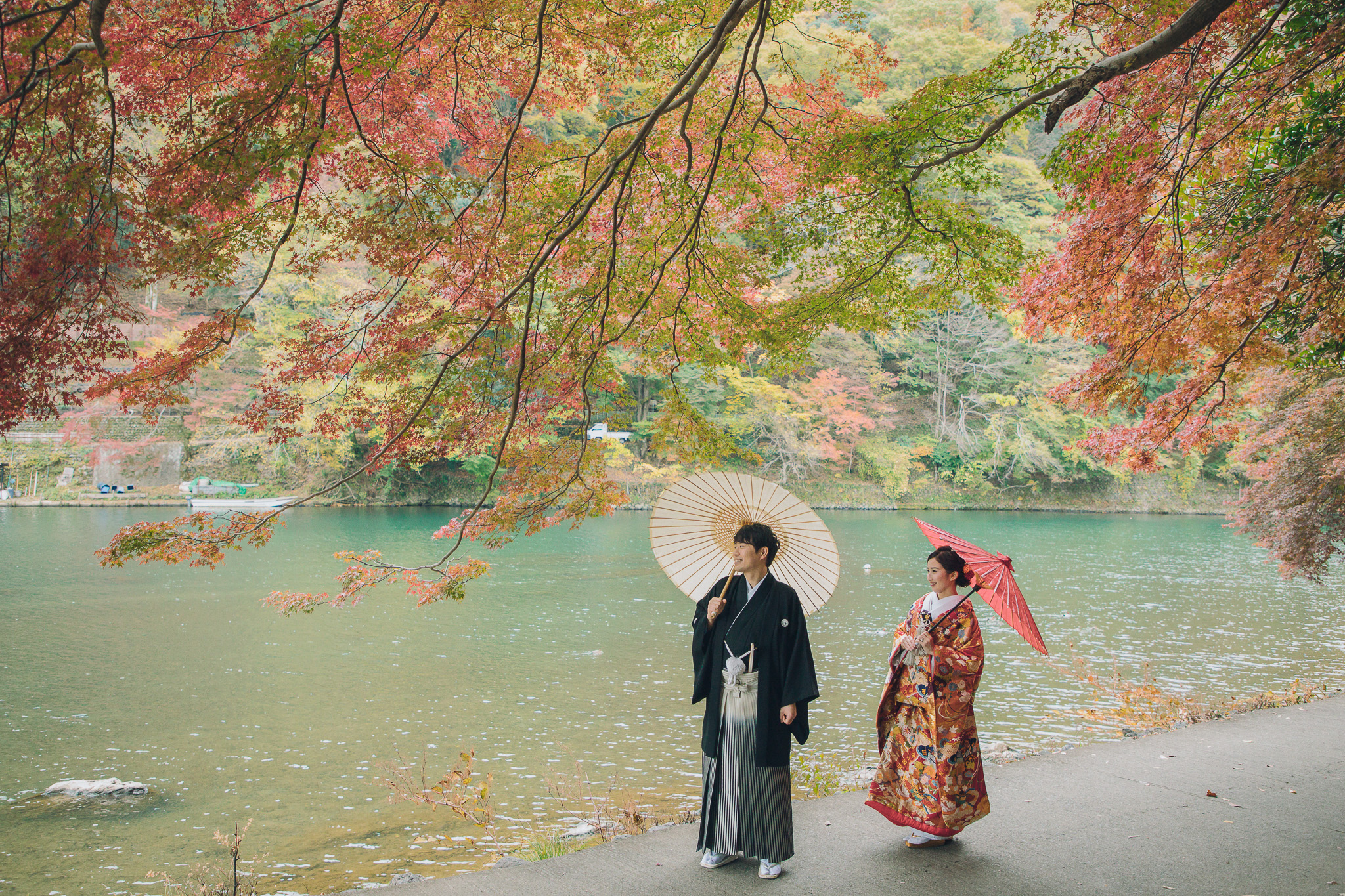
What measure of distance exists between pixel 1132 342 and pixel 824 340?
24.0 metres

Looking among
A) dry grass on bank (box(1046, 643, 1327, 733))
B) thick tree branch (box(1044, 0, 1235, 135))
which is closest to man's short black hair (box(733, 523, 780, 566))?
thick tree branch (box(1044, 0, 1235, 135))

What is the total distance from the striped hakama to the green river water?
0.26 m

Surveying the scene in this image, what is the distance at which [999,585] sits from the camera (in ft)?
11.3

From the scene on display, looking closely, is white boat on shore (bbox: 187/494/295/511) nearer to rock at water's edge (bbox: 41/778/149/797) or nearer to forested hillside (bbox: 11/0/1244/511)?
forested hillside (bbox: 11/0/1244/511)

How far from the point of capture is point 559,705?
734 cm

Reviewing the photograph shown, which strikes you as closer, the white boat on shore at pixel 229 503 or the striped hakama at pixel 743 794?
the striped hakama at pixel 743 794

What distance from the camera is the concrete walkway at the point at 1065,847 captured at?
278 centimetres

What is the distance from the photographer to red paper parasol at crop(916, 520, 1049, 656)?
11.1 feet

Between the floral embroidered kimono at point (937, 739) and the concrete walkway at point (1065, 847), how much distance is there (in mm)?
153

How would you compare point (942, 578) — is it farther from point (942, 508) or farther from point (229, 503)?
point (942, 508)

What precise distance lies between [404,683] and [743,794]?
5.95m

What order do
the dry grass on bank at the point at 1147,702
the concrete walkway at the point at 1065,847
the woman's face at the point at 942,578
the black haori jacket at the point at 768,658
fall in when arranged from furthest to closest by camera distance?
the dry grass on bank at the point at 1147,702 → the woman's face at the point at 942,578 → the black haori jacket at the point at 768,658 → the concrete walkway at the point at 1065,847

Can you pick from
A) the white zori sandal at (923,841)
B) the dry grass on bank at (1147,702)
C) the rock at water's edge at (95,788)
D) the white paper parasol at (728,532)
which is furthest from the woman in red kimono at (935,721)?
the rock at water's edge at (95,788)

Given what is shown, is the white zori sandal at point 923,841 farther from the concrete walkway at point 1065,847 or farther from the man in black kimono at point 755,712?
the man in black kimono at point 755,712
